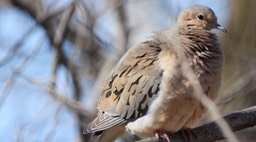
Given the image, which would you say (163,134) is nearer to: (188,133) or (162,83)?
(188,133)

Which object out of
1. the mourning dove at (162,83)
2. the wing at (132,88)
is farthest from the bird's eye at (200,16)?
the wing at (132,88)

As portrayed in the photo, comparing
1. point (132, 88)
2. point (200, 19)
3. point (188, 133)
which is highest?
point (200, 19)

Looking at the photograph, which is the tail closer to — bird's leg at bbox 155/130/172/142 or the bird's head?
bird's leg at bbox 155/130/172/142

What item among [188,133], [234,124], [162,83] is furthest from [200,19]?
[234,124]

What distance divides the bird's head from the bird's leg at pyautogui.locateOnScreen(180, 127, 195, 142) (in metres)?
0.67

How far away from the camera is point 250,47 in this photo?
7195 mm

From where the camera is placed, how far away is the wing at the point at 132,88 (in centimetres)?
450

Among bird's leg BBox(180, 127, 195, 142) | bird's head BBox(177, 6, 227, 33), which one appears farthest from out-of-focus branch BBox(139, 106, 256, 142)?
bird's head BBox(177, 6, 227, 33)

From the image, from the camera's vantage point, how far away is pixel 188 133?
4383 millimetres

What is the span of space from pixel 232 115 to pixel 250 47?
10.4 ft

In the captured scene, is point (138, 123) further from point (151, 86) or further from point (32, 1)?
point (32, 1)

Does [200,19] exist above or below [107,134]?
above

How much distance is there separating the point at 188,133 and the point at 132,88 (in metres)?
0.46

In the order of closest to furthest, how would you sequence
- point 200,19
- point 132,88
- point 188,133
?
point 188,133 → point 132,88 → point 200,19
